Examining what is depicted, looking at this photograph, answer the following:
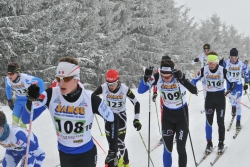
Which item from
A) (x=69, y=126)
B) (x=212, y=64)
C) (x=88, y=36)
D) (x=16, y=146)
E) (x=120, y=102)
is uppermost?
(x=88, y=36)

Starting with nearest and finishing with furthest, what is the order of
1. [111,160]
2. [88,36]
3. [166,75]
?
[111,160] < [166,75] < [88,36]

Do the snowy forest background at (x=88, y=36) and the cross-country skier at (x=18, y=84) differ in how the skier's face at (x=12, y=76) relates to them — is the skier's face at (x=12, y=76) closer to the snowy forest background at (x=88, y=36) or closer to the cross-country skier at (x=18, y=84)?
the cross-country skier at (x=18, y=84)

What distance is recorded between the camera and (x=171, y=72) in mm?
5180

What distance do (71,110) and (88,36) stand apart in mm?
14171

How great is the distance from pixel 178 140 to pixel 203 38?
4015cm

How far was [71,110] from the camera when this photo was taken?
3334 mm

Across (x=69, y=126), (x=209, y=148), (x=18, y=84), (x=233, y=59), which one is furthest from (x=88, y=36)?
(x=69, y=126)

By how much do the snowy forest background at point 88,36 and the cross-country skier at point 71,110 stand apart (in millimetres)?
8690

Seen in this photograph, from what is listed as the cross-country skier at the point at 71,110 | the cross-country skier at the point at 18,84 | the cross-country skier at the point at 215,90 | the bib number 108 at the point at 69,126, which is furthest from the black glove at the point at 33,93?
the cross-country skier at the point at 215,90

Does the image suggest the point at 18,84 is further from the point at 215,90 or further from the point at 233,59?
the point at 233,59

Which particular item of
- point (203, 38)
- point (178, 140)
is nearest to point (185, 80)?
point (178, 140)

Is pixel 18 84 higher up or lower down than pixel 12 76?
lower down

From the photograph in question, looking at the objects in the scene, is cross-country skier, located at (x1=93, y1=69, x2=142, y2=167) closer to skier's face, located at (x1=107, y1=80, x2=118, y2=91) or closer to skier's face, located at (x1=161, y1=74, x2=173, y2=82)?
skier's face, located at (x1=107, y1=80, x2=118, y2=91)

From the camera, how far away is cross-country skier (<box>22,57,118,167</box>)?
10.5 ft
